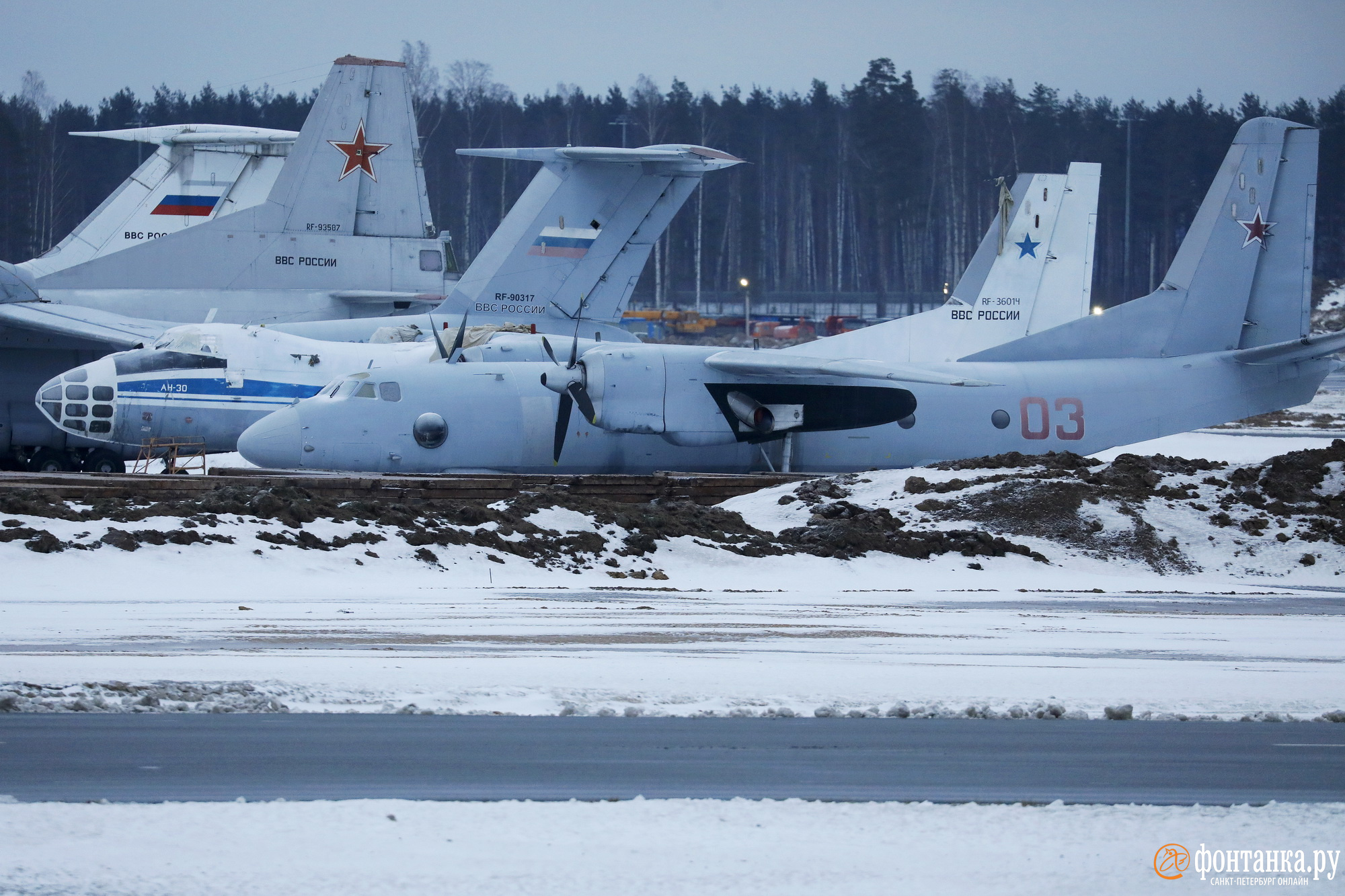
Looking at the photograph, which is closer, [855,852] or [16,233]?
[855,852]

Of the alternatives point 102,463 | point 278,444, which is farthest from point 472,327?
point 102,463

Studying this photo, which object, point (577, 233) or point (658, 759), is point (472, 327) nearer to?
point (577, 233)

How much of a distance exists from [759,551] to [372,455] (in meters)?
6.93

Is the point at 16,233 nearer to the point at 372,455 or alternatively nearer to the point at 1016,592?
the point at 372,455

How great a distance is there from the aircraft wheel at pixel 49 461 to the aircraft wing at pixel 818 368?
43.3 ft

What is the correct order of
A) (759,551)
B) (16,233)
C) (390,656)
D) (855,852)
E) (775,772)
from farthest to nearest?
(16,233) → (759,551) → (390,656) → (775,772) → (855,852)

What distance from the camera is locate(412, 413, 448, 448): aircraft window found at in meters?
22.3

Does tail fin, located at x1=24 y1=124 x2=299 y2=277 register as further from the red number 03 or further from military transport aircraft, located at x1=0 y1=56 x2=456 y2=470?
the red number 03

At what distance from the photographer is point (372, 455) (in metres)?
22.2

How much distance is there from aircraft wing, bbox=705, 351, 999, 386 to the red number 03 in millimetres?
1449

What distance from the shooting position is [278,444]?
21734mm

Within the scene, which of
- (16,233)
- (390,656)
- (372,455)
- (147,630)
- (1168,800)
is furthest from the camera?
(16,233)

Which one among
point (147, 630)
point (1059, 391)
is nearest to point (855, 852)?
point (147, 630)

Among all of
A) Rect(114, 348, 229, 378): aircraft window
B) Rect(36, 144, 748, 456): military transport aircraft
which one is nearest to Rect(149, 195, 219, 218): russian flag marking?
Rect(36, 144, 748, 456): military transport aircraft
